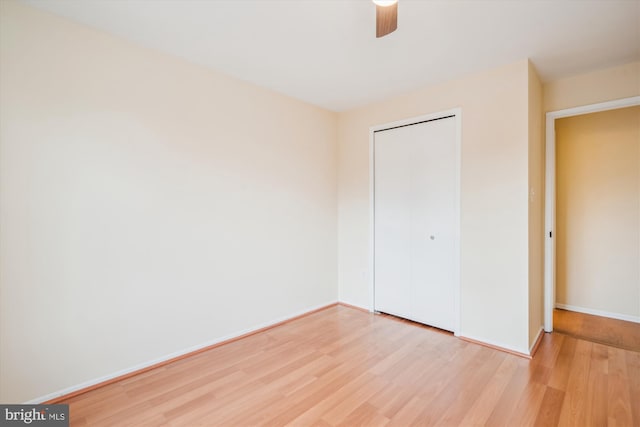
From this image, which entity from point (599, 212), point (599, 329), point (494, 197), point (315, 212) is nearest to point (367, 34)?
point (494, 197)

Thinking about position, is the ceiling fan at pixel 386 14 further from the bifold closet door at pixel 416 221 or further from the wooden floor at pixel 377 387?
the wooden floor at pixel 377 387

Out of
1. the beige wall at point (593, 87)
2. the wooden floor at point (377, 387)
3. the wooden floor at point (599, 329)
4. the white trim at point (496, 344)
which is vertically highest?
the beige wall at point (593, 87)

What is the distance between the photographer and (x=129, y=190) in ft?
7.61

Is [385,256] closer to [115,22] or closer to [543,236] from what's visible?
[543,236]

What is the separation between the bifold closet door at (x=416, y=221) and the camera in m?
3.12

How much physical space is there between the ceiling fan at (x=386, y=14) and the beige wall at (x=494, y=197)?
1697 mm

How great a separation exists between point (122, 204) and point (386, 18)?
85.2 inches

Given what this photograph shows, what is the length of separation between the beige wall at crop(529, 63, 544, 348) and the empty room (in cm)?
5

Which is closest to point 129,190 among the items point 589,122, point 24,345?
point 24,345

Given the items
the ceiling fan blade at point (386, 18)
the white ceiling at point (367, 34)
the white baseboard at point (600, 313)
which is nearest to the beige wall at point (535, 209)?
the white ceiling at point (367, 34)

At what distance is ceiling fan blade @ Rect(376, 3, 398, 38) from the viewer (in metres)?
1.50

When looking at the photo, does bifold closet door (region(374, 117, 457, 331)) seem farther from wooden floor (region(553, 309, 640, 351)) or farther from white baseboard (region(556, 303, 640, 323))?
white baseboard (region(556, 303, 640, 323))

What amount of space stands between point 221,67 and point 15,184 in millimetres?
1736

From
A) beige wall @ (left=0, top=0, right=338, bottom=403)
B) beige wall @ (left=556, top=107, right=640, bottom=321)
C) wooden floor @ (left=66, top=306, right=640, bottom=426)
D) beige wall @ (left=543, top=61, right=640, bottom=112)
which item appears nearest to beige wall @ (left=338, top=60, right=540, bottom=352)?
wooden floor @ (left=66, top=306, right=640, bottom=426)
